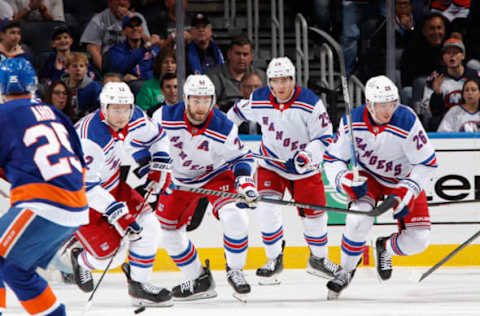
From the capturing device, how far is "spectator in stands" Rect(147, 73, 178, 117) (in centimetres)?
639

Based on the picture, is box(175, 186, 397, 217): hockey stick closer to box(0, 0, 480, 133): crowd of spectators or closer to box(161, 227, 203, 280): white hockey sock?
box(161, 227, 203, 280): white hockey sock

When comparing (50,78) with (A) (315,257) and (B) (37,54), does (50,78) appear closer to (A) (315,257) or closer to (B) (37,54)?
(B) (37,54)

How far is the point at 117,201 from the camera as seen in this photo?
5.05m

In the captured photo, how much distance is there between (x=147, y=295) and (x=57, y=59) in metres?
2.60

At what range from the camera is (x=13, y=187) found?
3521mm

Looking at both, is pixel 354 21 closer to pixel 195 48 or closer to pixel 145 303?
pixel 195 48

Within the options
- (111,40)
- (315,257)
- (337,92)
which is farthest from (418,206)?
(111,40)

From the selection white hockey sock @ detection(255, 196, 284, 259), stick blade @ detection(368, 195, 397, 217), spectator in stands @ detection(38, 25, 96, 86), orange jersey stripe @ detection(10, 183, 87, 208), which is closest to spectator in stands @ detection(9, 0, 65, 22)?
spectator in stands @ detection(38, 25, 96, 86)

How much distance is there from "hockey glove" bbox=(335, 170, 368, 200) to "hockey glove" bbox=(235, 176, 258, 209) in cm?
54

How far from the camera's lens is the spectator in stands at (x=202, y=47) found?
671 centimetres

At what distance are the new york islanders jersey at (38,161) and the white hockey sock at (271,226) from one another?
2.25 metres

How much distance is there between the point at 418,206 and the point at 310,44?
9.28ft

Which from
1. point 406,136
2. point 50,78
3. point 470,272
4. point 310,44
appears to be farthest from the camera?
point 310,44

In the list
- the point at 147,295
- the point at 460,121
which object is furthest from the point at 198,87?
the point at 460,121
